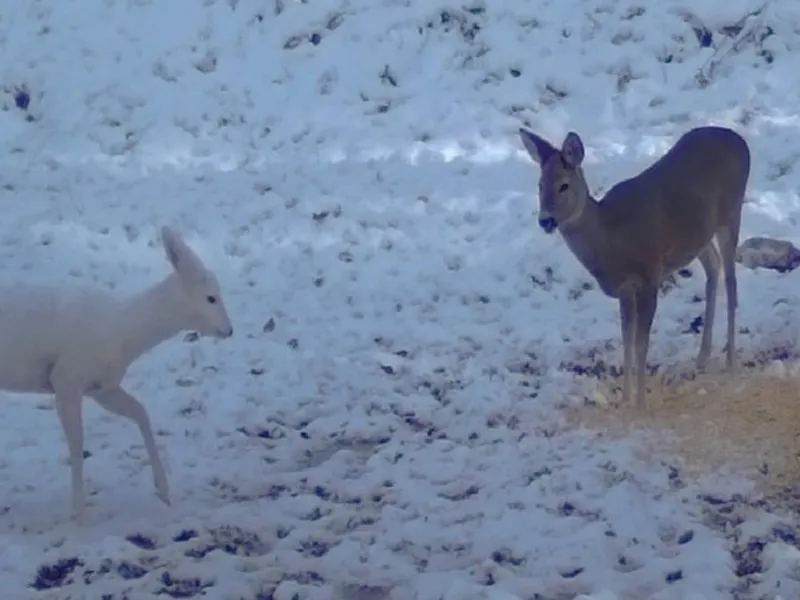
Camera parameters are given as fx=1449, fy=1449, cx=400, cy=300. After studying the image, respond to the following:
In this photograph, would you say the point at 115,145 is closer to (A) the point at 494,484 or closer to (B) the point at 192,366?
(B) the point at 192,366

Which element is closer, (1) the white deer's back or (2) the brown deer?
(1) the white deer's back

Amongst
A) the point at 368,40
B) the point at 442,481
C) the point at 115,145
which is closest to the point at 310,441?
the point at 442,481

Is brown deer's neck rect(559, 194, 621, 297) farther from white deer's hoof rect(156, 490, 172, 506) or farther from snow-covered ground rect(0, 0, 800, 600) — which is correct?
white deer's hoof rect(156, 490, 172, 506)

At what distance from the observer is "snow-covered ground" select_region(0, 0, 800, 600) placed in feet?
19.0

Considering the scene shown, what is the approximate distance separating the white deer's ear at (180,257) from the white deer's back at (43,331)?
357 millimetres

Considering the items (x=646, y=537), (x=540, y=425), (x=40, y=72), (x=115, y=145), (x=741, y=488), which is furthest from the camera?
(x=40, y=72)

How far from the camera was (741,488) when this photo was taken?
6246mm

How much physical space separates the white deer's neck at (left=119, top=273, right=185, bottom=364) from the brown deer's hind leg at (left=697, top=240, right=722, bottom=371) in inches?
120

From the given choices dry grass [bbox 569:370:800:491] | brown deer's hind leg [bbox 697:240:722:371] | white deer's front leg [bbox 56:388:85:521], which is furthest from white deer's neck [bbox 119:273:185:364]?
brown deer's hind leg [bbox 697:240:722:371]

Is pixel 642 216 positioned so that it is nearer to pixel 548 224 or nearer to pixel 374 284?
pixel 548 224

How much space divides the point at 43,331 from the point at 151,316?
0.48 m

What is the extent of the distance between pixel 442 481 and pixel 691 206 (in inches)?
87.5

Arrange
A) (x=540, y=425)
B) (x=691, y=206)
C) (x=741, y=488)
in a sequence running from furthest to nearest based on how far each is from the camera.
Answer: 1. (x=691, y=206)
2. (x=540, y=425)
3. (x=741, y=488)

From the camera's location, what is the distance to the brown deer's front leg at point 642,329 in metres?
7.32
